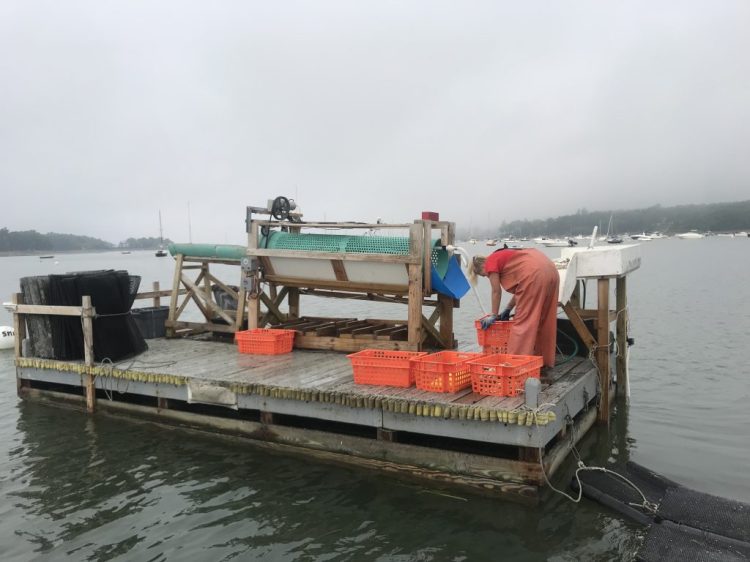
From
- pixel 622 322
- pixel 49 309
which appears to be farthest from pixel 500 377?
pixel 49 309

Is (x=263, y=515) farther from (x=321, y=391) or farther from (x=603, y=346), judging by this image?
(x=603, y=346)

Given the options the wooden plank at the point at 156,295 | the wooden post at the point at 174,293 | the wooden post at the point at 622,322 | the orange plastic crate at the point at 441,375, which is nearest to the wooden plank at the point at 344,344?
the orange plastic crate at the point at 441,375

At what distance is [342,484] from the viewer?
7.22 metres

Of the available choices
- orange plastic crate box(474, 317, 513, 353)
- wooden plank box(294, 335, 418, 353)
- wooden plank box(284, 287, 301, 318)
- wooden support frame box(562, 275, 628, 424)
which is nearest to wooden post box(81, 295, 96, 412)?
wooden plank box(294, 335, 418, 353)

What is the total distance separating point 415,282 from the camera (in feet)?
30.5

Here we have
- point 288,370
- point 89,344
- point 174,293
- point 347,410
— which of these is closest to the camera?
point 347,410

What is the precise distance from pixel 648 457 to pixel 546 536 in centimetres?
339

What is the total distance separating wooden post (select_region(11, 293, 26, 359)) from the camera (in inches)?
429

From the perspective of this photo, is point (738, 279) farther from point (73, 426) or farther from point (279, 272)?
point (73, 426)

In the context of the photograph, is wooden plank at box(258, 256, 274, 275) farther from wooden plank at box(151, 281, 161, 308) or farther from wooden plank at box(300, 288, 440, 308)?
wooden plank at box(151, 281, 161, 308)

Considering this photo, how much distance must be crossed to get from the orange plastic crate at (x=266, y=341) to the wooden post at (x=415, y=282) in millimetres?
2459

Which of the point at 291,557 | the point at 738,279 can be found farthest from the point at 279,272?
the point at 738,279

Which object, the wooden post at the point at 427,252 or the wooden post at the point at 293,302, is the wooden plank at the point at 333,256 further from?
the wooden post at the point at 293,302

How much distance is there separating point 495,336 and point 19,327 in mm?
8896
